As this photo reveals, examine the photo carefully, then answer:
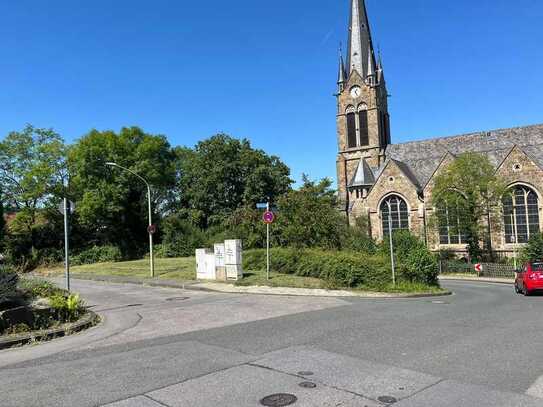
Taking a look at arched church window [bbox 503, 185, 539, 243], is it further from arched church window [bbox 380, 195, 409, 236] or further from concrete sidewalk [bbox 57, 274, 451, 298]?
concrete sidewalk [bbox 57, 274, 451, 298]

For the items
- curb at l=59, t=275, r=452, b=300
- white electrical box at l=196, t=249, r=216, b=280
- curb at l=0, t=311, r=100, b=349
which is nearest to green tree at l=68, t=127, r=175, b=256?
curb at l=59, t=275, r=452, b=300

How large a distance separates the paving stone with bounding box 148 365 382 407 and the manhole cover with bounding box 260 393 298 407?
0.06 m

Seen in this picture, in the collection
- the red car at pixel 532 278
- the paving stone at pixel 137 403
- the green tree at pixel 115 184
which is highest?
the green tree at pixel 115 184

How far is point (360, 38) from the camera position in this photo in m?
57.4

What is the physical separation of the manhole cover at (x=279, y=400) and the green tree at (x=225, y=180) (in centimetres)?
4085

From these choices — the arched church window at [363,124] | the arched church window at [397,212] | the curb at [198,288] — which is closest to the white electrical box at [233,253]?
the curb at [198,288]

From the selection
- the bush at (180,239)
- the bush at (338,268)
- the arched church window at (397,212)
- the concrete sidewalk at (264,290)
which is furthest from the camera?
the arched church window at (397,212)

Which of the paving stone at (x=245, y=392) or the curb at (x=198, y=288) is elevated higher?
the paving stone at (x=245, y=392)

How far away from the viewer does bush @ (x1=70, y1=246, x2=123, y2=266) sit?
4274cm

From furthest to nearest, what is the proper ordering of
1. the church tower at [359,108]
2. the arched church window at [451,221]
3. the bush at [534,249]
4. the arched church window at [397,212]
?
1. the church tower at [359,108]
2. the arched church window at [397,212]
3. the arched church window at [451,221]
4. the bush at [534,249]

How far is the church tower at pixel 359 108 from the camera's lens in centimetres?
5659

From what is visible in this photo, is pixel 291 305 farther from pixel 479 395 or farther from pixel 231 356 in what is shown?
pixel 479 395

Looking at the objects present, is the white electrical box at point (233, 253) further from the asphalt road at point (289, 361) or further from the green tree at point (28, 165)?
the green tree at point (28, 165)

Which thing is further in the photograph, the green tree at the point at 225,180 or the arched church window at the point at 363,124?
the arched church window at the point at 363,124
